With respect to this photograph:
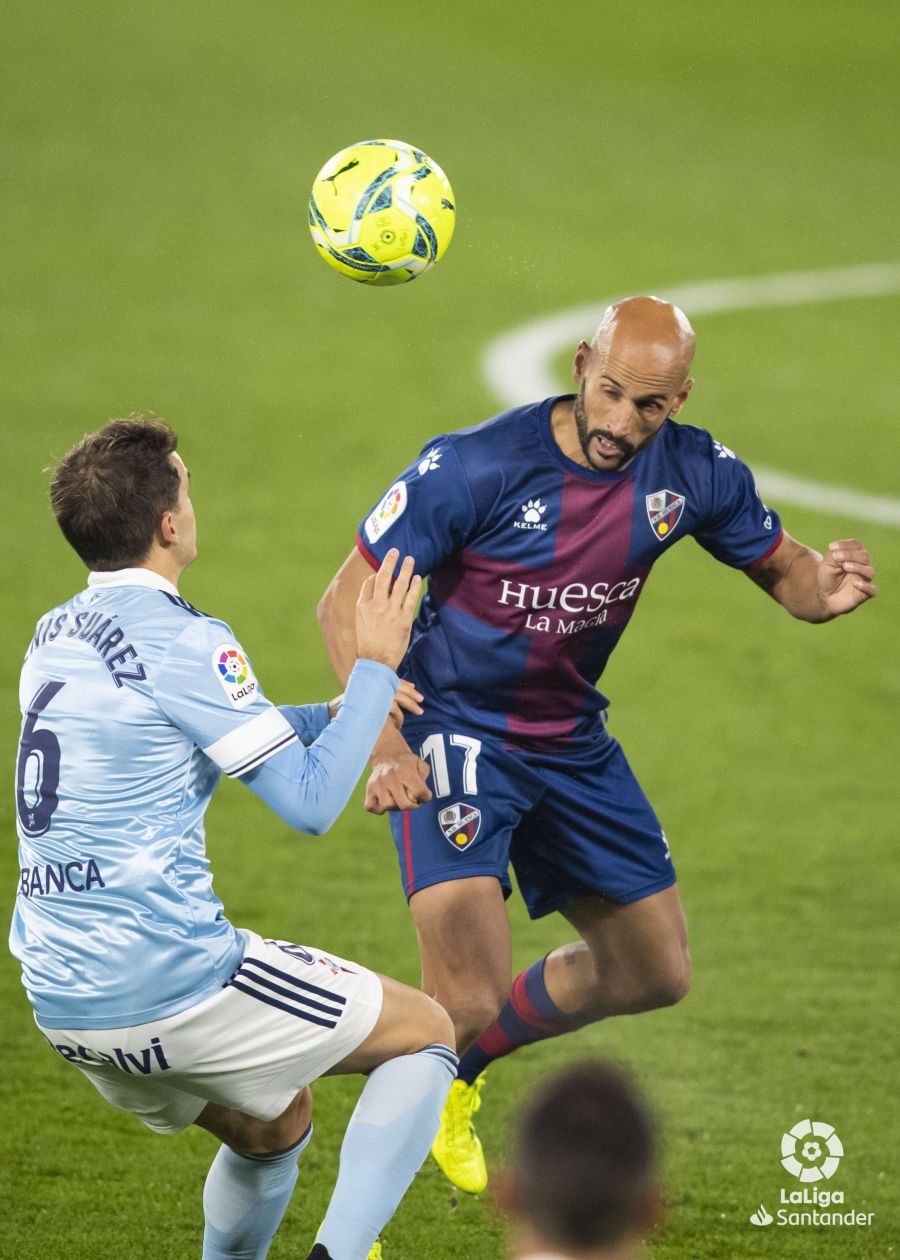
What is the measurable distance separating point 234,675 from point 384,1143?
3.69ft

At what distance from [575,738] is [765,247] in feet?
46.5

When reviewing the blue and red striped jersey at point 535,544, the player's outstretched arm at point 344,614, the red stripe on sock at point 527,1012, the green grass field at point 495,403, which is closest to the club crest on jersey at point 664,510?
the blue and red striped jersey at point 535,544

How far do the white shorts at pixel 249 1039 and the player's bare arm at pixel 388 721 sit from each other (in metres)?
0.62

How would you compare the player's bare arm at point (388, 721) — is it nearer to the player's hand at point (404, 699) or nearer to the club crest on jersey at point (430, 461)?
the player's hand at point (404, 699)

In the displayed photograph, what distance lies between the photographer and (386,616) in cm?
408

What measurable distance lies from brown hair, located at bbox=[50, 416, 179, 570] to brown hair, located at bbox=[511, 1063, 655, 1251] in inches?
62.5

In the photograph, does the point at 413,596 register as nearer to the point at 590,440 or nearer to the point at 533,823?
the point at 590,440

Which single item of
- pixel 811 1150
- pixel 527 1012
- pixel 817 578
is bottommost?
pixel 811 1150

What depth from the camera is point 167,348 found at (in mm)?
14805

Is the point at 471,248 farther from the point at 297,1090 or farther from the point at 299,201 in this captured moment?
the point at 297,1090

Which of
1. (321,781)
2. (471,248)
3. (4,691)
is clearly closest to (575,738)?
(321,781)

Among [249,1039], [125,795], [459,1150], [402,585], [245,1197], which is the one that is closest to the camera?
[125,795]

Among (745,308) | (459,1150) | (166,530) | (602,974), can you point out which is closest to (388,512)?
(166,530)

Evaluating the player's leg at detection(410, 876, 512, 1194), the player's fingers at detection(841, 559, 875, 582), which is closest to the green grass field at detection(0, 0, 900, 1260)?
the player's leg at detection(410, 876, 512, 1194)
